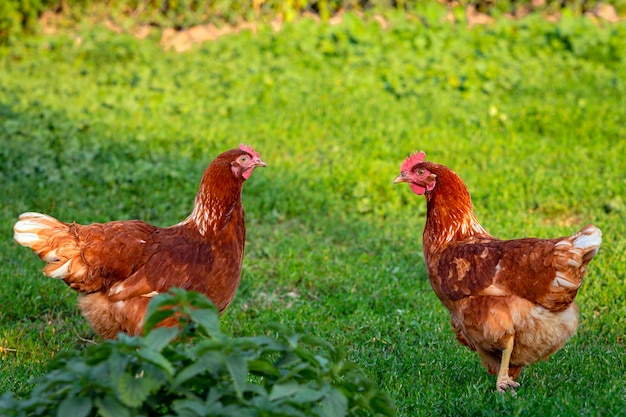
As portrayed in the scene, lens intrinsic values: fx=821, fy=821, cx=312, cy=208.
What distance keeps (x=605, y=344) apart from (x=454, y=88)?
5477 mm

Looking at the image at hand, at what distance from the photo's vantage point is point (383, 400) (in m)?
3.02

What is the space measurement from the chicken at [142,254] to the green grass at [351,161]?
2.07 feet

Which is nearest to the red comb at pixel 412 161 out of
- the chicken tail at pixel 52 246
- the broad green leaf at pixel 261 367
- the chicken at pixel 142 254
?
the chicken at pixel 142 254

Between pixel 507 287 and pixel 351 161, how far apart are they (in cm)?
396

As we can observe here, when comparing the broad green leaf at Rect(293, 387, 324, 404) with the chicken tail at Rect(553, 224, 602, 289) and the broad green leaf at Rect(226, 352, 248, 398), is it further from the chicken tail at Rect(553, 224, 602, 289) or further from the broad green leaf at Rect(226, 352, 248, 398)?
the chicken tail at Rect(553, 224, 602, 289)

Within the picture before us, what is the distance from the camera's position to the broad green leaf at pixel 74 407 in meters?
2.65

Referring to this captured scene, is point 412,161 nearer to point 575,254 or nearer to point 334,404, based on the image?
point 575,254

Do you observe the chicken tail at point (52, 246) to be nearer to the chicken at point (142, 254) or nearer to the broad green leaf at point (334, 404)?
the chicken at point (142, 254)

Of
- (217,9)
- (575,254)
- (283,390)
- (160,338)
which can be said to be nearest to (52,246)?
(160,338)

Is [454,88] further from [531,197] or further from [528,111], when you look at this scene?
[531,197]

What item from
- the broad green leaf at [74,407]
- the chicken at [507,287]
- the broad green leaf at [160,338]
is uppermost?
the broad green leaf at [160,338]

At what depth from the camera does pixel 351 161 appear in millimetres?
8188

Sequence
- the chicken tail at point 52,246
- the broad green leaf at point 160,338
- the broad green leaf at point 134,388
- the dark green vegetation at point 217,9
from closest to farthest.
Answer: the broad green leaf at point 134,388 → the broad green leaf at point 160,338 → the chicken tail at point 52,246 → the dark green vegetation at point 217,9

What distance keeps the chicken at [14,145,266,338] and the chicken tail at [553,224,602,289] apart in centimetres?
174
